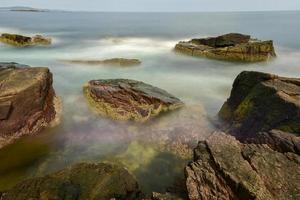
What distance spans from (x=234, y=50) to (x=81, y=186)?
32.7 metres

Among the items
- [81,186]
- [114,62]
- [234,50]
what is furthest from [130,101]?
[234,50]

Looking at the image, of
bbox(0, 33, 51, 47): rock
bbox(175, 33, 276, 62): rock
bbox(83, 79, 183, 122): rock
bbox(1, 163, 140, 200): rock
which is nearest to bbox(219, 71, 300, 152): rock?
bbox(83, 79, 183, 122): rock

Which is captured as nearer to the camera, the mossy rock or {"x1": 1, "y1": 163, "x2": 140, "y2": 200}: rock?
{"x1": 1, "y1": 163, "x2": 140, "y2": 200}: rock

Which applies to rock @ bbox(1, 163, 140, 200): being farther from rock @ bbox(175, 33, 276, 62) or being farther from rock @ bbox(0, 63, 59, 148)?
rock @ bbox(175, 33, 276, 62)

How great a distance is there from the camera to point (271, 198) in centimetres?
768

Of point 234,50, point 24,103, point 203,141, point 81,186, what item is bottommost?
point 81,186

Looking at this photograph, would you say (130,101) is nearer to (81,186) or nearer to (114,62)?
(81,186)

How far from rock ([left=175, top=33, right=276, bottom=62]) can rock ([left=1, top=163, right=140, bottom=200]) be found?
31.1 metres

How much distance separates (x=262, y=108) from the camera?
45.6ft

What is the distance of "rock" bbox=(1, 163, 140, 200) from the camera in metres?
9.27

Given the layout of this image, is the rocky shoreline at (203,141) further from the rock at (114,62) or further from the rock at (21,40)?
the rock at (21,40)

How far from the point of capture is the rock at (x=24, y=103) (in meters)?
15.4

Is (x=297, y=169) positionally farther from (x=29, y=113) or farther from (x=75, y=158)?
(x=29, y=113)

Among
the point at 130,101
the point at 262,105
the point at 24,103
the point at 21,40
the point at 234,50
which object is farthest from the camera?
the point at 21,40
